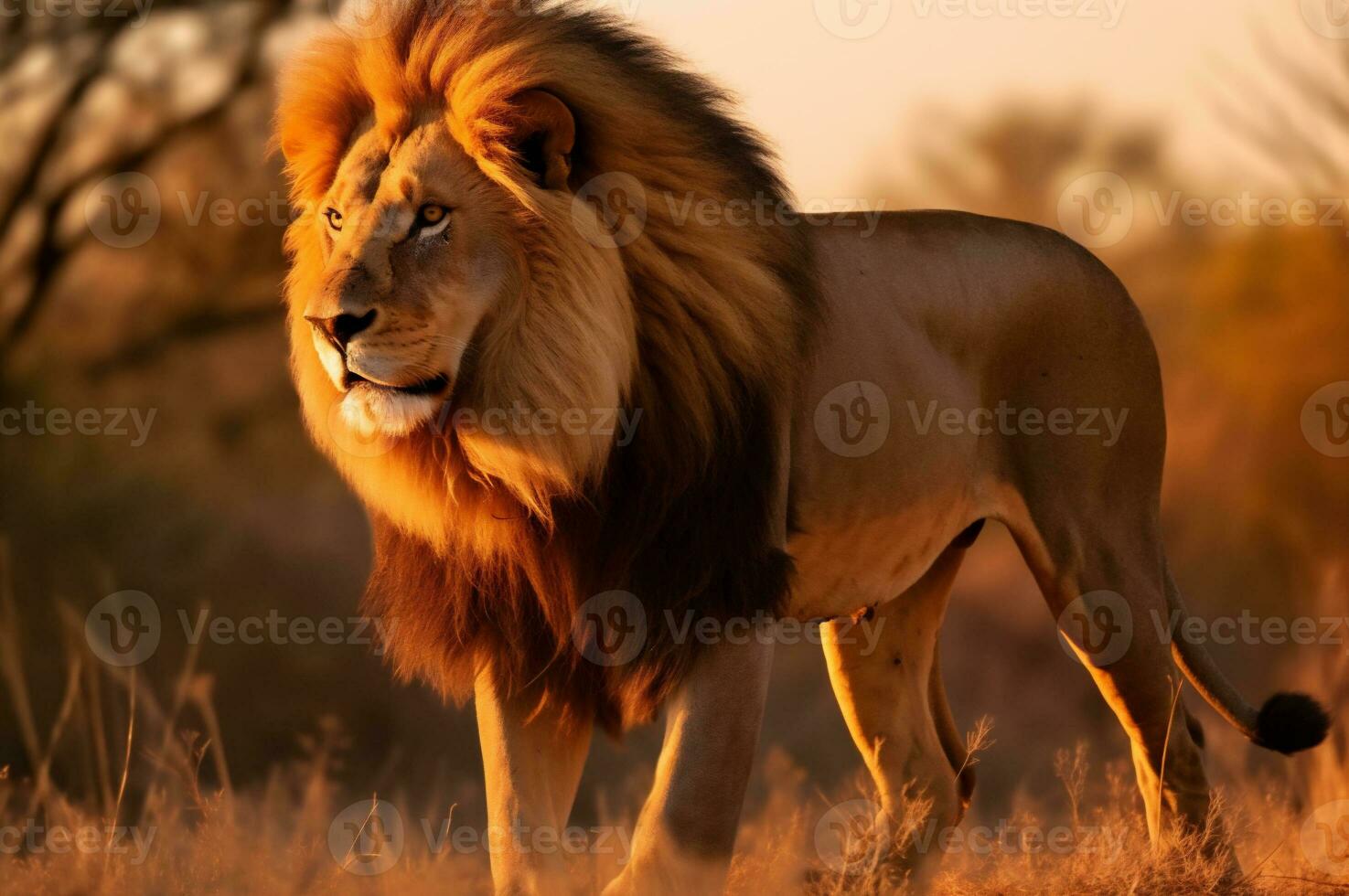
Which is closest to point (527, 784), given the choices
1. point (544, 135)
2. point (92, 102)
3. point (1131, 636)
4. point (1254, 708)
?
point (544, 135)

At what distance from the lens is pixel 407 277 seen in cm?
357

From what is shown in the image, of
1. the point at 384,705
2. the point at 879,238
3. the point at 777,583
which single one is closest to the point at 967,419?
the point at 879,238

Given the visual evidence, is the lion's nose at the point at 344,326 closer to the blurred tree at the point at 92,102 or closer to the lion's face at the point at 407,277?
the lion's face at the point at 407,277

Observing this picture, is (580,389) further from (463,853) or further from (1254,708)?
(1254,708)

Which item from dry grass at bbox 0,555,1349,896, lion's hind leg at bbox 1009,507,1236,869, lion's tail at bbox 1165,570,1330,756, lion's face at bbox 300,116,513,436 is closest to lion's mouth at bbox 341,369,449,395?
lion's face at bbox 300,116,513,436

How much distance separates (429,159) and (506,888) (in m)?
1.58

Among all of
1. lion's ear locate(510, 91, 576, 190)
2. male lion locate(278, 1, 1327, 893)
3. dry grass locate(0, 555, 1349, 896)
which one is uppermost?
lion's ear locate(510, 91, 576, 190)

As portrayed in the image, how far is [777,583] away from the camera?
3.94 meters

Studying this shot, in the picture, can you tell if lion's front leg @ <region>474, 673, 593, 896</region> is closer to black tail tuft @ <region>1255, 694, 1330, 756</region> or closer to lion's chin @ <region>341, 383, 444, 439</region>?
lion's chin @ <region>341, 383, 444, 439</region>

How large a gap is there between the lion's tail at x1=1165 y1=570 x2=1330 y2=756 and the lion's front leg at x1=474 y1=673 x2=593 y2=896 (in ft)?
7.05

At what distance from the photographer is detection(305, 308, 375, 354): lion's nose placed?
348 cm

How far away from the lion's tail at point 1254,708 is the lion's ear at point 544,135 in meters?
2.59

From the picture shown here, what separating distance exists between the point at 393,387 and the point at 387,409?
0.05 m

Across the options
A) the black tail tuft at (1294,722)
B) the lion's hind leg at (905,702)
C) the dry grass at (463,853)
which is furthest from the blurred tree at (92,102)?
the black tail tuft at (1294,722)
